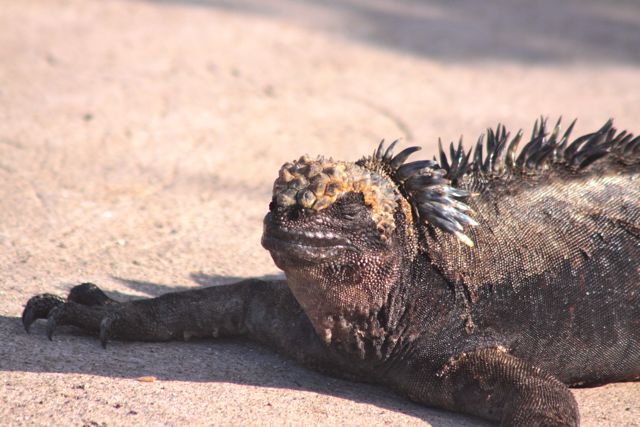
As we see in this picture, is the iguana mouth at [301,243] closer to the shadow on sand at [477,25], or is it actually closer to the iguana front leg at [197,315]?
the iguana front leg at [197,315]

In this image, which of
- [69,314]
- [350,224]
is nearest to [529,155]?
[350,224]

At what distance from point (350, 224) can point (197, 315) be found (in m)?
1.12

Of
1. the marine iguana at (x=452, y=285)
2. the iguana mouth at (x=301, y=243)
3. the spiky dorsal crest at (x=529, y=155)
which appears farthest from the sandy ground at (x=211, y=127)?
the spiky dorsal crest at (x=529, y=155)

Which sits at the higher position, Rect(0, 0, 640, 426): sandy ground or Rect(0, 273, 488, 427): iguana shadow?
Rect(0, 0, 640, 426): sandy ground

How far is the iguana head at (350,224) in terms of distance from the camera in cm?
388

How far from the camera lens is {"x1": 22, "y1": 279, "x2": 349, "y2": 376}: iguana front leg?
4543 millimetres

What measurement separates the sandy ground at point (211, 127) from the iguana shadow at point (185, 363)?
14 mm

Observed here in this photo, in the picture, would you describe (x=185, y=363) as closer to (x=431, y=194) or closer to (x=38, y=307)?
(x=38, y=307)

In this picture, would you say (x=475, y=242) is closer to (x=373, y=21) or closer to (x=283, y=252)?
(x=283, y=252)

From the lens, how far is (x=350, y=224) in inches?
156

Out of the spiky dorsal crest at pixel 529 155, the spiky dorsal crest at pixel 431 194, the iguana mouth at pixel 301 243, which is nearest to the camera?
the iguana mouth at pixel 301 243

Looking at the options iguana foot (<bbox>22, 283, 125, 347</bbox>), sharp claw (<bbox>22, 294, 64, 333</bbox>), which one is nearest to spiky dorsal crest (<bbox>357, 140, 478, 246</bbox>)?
iguana foot (<bbox>22, 283, 125, 347</bbox>)

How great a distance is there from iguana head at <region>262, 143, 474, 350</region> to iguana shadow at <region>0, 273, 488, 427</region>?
0.40m

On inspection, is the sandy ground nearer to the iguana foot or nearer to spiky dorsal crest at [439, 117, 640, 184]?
the iguana foot
